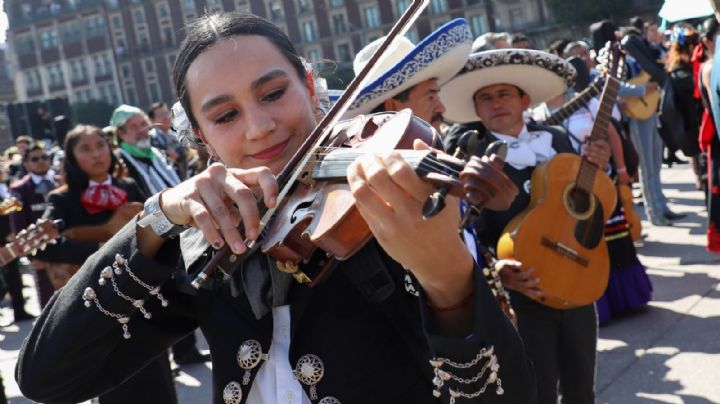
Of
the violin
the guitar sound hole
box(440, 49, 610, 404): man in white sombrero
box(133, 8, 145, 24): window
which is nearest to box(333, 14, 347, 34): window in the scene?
box(133, 8, 145, 24): window

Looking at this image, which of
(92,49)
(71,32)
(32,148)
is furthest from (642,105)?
(71,32)

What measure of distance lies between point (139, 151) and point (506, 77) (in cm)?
337

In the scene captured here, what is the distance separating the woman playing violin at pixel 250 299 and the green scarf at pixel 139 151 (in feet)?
14.9

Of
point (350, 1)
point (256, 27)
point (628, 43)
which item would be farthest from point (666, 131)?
point (350, 1)

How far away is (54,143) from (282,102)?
19.2 meters

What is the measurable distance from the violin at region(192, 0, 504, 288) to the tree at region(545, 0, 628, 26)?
174 feet

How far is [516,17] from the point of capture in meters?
58.0

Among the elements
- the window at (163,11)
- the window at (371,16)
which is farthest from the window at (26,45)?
the window at (371,16)

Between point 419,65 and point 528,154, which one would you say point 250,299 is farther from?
point 528,154

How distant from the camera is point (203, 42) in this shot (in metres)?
1.79

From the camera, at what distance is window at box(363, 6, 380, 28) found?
55156 mm

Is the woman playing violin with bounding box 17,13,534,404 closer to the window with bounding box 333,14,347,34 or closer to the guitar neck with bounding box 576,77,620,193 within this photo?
the guitar neck with bounding box 576,77,620,193

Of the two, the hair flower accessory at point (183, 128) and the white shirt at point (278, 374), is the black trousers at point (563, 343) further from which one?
the white shirt at point (278, 374)

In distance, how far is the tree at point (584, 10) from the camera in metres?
52.1
